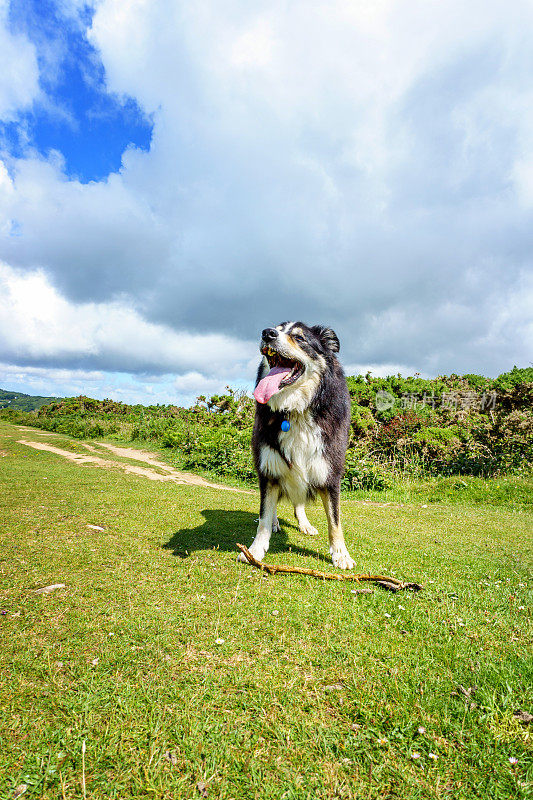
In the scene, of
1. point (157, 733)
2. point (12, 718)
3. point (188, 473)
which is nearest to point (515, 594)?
point (157, 733)

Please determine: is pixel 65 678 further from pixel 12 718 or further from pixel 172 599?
pixel 172 599

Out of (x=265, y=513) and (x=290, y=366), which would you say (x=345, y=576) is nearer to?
(x=265, y=513)

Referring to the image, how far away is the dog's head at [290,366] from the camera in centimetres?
389

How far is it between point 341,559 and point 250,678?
2.19 m

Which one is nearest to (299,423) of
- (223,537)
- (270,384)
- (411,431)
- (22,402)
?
(270,384)

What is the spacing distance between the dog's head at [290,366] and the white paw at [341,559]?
1.68 meters

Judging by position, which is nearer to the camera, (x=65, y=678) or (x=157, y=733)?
(x=157, y=733)

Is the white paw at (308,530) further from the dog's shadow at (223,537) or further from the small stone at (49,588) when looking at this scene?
the small stone at (49,588)

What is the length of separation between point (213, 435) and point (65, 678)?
1205cm

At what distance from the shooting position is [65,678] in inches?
83.6

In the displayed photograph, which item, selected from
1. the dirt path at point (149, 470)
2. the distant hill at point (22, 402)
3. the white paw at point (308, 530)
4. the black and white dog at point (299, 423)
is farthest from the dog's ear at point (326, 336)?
the distant hill at point (22, 402)

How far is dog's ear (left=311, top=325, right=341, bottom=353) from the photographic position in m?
4.33

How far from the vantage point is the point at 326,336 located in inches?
171

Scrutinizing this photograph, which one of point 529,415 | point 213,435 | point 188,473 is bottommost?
point 188,473
